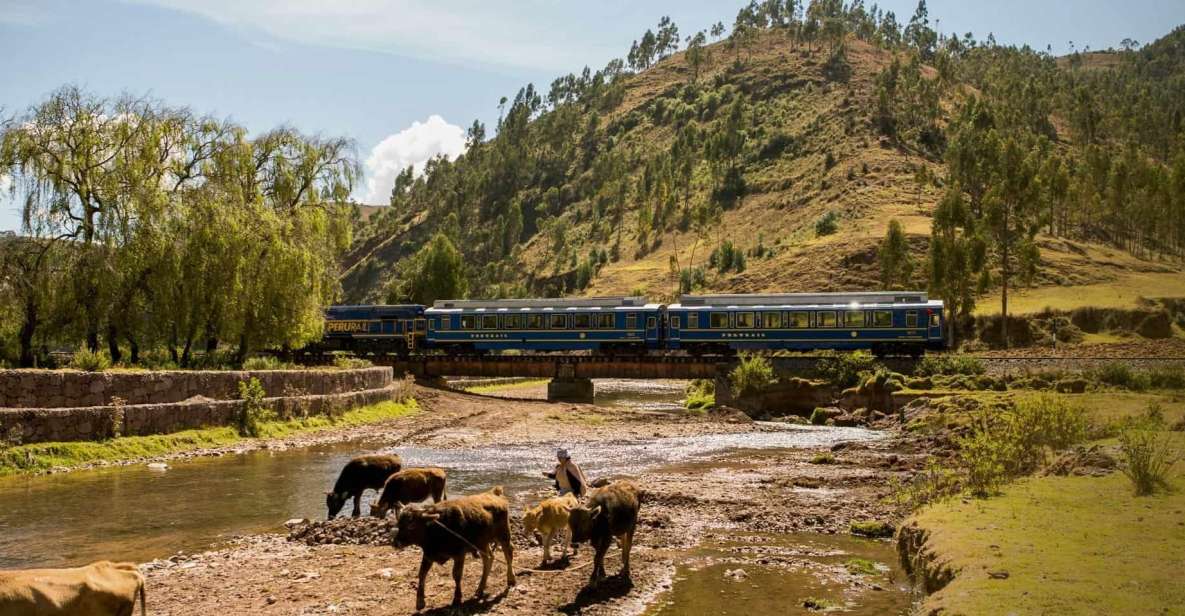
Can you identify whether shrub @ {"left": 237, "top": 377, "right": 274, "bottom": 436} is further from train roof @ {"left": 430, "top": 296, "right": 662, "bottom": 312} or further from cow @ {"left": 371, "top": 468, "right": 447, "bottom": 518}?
train roof @ {"left": 430, "top": 296, "right": 662, "bottom": 312}

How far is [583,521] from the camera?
12.3m

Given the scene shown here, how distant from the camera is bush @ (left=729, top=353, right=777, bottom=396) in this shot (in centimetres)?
4419

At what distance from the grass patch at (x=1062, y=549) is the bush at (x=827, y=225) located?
96.9 meters

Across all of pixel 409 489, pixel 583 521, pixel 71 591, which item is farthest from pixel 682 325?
pixel 71 591

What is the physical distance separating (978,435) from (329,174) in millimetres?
33296

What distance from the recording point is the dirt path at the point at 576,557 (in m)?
11.8

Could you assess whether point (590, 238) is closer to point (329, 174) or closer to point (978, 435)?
point (329, 174)

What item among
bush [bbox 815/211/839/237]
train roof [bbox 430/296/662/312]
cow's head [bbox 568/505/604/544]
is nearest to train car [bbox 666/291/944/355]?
train roof [bbox 430/296/662/312]

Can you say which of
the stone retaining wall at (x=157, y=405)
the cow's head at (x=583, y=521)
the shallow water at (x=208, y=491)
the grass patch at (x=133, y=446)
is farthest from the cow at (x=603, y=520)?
the stone retaining wall at (x=157, y=405)

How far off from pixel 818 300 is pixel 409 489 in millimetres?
36565

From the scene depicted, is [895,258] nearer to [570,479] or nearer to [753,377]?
[753,377]

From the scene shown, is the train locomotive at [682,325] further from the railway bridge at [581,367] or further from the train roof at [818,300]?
the railway bridge at [581,367]

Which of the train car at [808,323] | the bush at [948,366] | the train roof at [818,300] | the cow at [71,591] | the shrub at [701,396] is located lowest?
the shrub at [701,396]

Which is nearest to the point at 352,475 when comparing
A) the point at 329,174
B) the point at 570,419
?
the point at 570,419
